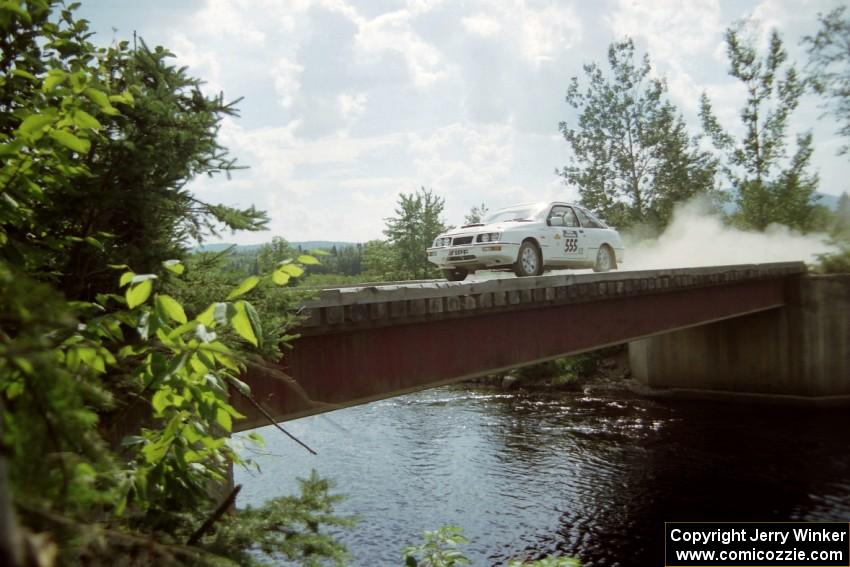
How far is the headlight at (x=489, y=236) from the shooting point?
12.3 m

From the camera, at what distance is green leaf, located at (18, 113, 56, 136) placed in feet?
7.39

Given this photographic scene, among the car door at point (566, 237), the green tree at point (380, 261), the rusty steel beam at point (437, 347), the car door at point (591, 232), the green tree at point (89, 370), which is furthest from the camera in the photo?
the green tree at point (380, 261)

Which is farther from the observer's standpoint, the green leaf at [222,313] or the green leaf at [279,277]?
the green leaf at [279,277]

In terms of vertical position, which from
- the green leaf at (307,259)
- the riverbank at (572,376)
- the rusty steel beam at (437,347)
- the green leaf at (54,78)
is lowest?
the riverbank at (572,376)

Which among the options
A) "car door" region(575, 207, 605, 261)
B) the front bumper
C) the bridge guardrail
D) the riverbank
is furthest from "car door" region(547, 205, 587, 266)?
the riverbank

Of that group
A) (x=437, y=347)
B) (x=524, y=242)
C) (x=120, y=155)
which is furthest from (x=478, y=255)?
(x=120, y=155)

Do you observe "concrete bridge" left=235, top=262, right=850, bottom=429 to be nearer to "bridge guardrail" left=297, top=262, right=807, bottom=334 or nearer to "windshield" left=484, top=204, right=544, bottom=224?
"bridge guardrail" left=297, top=262, right=807, bottom=334

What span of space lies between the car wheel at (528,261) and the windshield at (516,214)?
2.22ft

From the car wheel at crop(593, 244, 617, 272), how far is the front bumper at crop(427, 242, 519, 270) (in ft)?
11.9

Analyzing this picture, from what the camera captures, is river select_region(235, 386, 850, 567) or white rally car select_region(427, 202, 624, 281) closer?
river select_region(235, 386, 850, 567)

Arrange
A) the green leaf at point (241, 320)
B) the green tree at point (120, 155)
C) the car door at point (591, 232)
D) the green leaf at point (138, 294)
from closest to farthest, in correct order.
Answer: the green leaf at point (138, 294), the green leaf at point (241, 320), the green tree at point (120, 155), the car door at point (591, 232)

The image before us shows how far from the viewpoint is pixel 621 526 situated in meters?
12.2

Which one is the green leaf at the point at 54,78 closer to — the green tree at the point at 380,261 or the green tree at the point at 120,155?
the green tree at the point at 120,155

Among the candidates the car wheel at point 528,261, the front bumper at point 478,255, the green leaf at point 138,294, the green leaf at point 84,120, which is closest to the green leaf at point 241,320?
the green leaf at point 138,294
